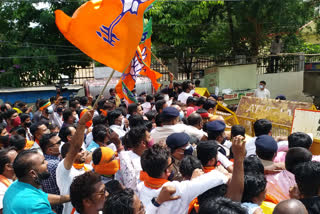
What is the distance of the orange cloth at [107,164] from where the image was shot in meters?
3.20

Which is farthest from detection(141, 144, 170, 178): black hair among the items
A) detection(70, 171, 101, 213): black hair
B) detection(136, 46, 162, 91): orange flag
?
detection(136, 46, 162, 91): orange flag

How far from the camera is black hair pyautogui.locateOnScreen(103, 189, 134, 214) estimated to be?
2.10 metres

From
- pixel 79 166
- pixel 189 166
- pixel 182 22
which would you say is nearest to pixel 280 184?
pixel 189 166

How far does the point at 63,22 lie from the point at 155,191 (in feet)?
8.88

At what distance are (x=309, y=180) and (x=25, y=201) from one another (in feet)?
7.62

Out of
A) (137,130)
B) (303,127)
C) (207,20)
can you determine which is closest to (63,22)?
(137,130)

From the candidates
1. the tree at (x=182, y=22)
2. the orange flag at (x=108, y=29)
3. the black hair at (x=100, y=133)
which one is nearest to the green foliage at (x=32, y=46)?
the tree at (x=182, y=22)

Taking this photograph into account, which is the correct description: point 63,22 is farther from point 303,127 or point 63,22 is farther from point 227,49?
point 227,49

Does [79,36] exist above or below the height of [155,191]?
above

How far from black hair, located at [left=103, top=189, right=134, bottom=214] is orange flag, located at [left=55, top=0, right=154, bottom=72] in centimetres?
232

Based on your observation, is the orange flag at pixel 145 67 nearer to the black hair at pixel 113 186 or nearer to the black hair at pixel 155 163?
the black hair at pixel 113 186

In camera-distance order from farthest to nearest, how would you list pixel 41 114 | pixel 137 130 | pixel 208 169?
pixel 41 114 → pixel 137 130 → pixel 208 169

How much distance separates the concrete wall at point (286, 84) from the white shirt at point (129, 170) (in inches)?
548

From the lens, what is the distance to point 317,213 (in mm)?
2371
